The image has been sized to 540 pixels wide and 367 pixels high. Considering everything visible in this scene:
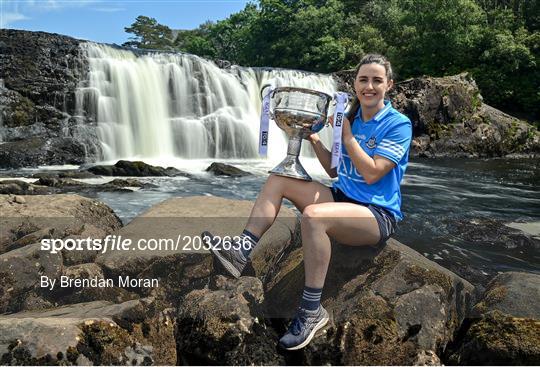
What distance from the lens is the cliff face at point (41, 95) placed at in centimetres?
1562

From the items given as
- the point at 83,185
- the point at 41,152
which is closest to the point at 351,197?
the point at 83,185

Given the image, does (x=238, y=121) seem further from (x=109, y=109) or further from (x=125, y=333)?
(x=125, y=333)

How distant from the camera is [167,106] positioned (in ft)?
61.3

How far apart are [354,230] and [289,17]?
41355 millimetres

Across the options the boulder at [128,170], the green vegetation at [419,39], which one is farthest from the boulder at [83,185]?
the green vegetation at [419,39]

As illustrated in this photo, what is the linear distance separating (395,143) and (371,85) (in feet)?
1.28

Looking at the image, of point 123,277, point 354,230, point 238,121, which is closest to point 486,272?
point 354,230

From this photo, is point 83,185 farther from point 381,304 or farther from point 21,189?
point 381,304

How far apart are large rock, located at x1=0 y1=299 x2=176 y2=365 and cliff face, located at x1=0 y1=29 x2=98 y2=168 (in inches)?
536

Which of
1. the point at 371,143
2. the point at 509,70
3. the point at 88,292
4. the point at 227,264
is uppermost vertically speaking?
the point at 509,70

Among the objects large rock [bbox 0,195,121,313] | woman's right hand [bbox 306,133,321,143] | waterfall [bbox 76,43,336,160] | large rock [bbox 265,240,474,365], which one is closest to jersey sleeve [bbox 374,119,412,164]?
woman's right hand [bbox 306,133,321,143]

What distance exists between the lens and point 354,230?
2836 millimetres

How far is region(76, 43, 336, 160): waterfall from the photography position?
17.2 m

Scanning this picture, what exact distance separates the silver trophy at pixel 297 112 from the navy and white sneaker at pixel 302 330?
84cm
